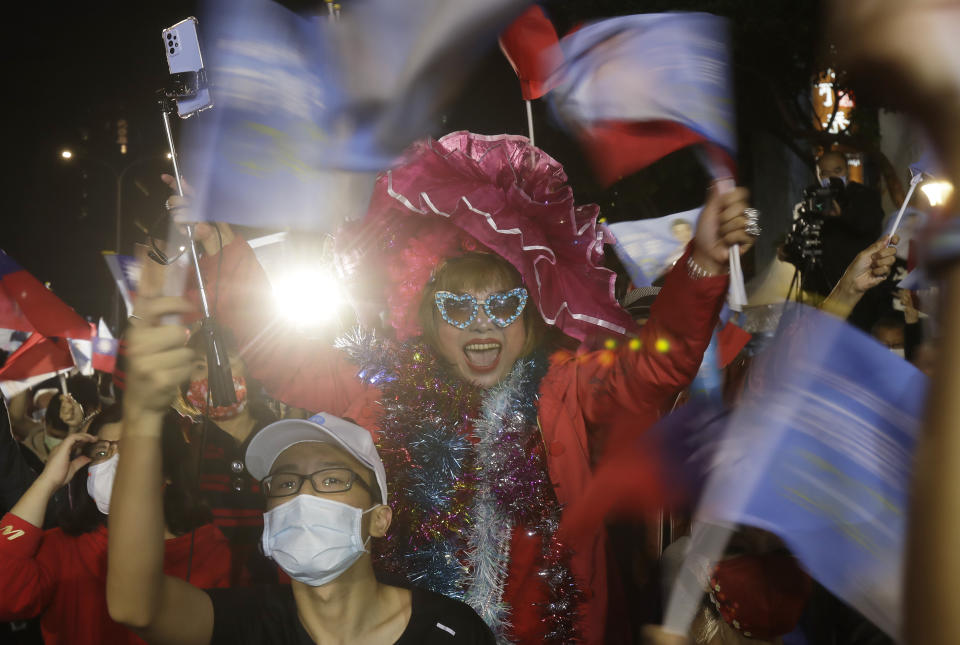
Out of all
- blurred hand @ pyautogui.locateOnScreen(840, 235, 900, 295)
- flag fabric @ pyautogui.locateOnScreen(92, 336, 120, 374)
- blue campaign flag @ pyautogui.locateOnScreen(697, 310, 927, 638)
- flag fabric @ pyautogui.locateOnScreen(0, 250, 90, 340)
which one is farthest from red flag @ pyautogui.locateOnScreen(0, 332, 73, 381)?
blue campaign flag @ pyautogui.locateOnScreen(697, 310, 927, 638)

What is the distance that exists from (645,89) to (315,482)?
1564mm

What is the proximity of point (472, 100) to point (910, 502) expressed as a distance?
381 inches

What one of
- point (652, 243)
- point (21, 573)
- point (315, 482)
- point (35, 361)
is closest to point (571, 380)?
point (315, 482)

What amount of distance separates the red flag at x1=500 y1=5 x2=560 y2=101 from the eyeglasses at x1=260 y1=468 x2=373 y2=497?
1955 millimetres

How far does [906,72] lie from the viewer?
0.77 m

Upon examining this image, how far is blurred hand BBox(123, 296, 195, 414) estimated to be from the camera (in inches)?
61.7

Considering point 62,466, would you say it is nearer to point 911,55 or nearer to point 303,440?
point 303,440

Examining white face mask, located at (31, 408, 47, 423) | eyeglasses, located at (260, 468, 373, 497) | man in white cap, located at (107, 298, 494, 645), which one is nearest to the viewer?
man in white cap, located at (107, 298, 494, 645)

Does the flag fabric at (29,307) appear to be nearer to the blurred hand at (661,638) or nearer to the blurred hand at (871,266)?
the blurred hand at (871,266)

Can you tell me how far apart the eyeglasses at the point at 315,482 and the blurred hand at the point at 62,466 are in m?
1.26

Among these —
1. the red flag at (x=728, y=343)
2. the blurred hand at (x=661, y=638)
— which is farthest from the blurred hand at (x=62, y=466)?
the red flag at (x=728, y=343)

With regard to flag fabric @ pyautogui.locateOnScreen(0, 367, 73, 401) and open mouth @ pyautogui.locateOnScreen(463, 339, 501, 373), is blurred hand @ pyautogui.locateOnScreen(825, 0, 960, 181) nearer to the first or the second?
open mouth @ pyautogui.locateOnScreen(463, 339, 501, 373)

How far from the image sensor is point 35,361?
6469 millimetres

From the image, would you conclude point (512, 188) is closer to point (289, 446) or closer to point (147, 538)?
point (289, 446)
